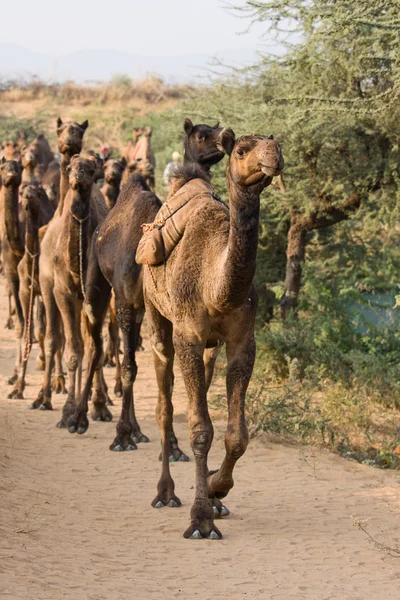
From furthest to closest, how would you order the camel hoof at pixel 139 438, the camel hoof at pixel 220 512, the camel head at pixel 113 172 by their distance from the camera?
the camel head at pixel 113 172 → the camel hoof at pixel 139 438 → the camel hoof at pixel 220 512

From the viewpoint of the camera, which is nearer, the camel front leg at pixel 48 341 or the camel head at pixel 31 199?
the camel front leg at pixel 48 341

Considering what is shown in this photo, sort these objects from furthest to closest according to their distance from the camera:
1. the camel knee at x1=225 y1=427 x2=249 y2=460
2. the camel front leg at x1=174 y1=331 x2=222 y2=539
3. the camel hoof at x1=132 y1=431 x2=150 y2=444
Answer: the camel hoof at x1=132 y1=431 x2=150 y2=444, the camel front leg at x1=174 y1=331 x2=222 y2=539, the camel knee at x1=225 y1=427 x2=249 y2=460

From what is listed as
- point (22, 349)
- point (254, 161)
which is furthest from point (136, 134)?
point (254, 161)

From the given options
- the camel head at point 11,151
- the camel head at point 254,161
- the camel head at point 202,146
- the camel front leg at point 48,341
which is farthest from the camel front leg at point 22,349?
the camel head at point 11,151

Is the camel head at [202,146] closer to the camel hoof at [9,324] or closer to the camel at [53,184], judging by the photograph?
the camel at [53,184]

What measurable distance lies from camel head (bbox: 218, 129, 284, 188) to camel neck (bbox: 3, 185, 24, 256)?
23.6 feet

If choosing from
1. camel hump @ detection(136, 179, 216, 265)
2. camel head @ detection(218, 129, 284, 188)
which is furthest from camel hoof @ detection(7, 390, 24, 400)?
camel head @ detection(218, 129, 284, 188)

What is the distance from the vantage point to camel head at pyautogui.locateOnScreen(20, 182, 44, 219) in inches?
501

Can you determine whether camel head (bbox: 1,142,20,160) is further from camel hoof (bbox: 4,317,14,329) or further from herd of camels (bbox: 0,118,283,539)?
herd of camels (bbox: 0,118,283,539)

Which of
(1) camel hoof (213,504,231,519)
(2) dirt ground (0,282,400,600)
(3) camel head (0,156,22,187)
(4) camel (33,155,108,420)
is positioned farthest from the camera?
(3) camel head (0,156,22,187)

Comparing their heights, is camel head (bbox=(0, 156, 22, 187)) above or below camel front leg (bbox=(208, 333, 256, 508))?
above

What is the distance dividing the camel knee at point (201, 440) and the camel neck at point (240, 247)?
3.22ft

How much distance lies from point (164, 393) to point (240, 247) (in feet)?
7.29

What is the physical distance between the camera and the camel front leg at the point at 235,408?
22.7 feet
